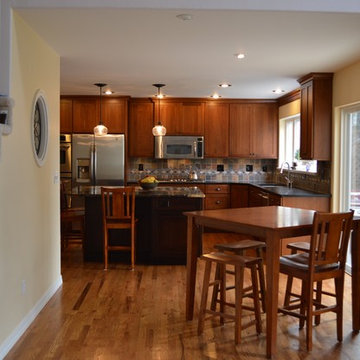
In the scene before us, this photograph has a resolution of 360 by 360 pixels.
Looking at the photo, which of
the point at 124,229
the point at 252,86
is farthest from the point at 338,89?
the point at 124,229

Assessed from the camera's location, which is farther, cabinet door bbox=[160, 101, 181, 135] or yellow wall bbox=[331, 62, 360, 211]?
cabinet door bbox=[160, 101, 181, 135]

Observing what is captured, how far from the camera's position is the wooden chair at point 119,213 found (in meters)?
5.55

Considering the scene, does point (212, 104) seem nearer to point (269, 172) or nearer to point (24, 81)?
point (269, 172)

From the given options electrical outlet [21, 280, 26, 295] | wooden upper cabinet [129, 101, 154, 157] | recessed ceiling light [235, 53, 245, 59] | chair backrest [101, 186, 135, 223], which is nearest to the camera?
electrical outlet [21, 280, 26, 295]

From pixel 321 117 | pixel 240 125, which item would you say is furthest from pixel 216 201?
pixel 321 117

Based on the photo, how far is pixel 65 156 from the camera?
8227mm

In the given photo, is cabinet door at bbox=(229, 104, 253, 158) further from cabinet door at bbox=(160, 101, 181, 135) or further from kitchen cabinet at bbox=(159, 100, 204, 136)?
cabinet door at bbox=(160, 101, 181, 135)

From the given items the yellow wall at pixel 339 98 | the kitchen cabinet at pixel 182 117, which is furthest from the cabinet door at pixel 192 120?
the yellow wall at pixel 339 98

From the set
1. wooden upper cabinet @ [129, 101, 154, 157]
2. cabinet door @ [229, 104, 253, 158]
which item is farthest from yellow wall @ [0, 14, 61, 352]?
cabinet door @ [229, 104, 253, 158]

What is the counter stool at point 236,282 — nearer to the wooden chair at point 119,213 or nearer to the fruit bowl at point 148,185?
the wooden chair at point 119,213

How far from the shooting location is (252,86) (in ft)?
23.4

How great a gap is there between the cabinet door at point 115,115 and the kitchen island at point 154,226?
255 cm

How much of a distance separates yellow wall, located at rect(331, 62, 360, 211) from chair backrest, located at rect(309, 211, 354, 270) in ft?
7.74

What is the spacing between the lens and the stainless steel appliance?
26.9ft
